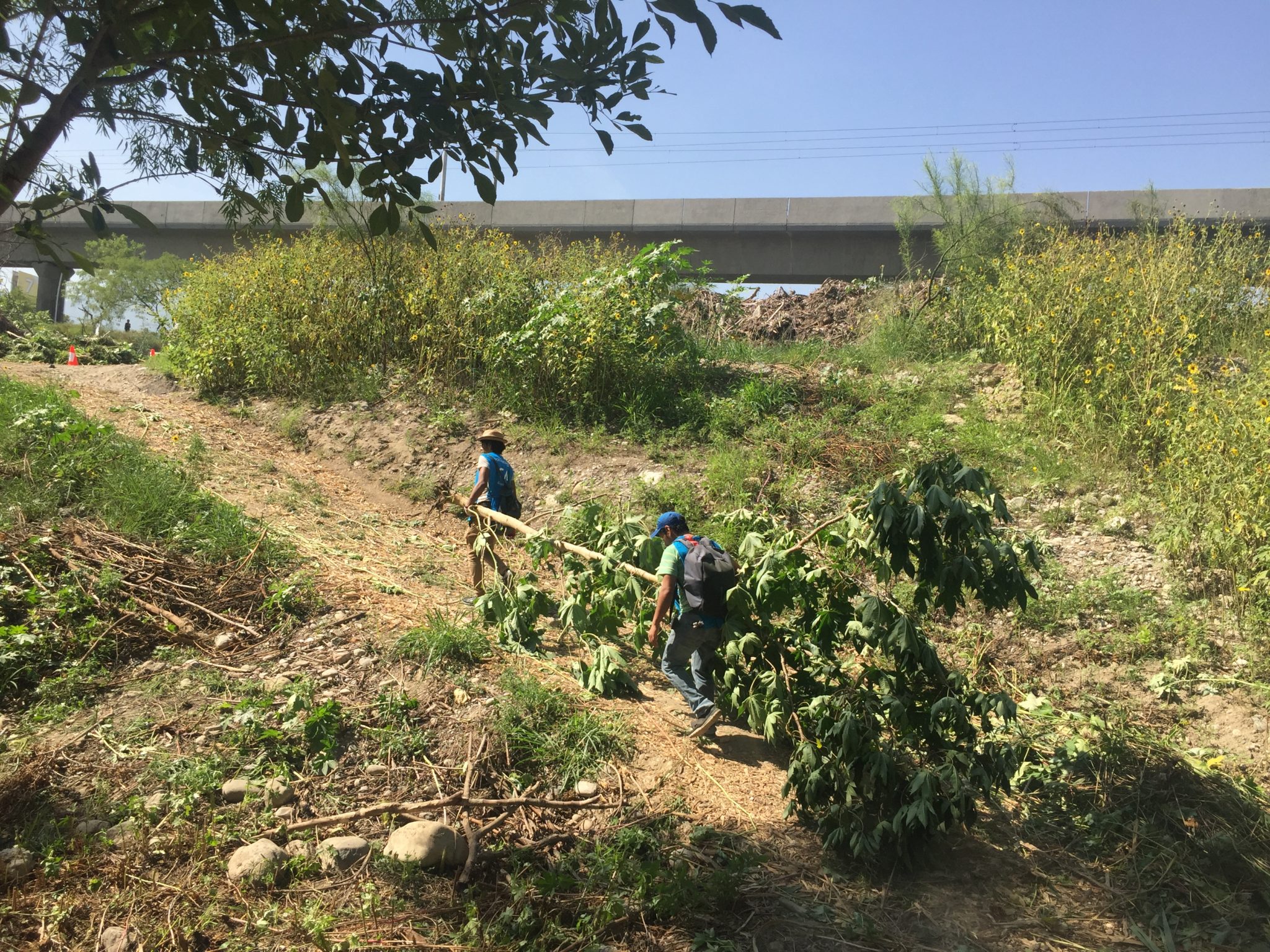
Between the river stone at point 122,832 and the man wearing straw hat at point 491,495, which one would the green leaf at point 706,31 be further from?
the man wearing straw hat at point 491,495

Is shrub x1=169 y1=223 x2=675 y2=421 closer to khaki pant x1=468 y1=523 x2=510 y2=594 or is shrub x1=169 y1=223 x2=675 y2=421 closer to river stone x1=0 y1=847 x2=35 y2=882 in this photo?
khaki pant x1=468 y1=523 x2=510 y2=594

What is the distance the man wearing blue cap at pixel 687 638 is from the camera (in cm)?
517

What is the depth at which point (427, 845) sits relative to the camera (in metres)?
3.69

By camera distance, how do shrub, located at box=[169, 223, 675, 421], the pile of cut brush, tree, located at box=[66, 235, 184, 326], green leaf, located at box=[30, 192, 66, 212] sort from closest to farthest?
1. green leaf, located at box=[30, 192, 66, 212]
2. the pile of cut brush
3. shrub, located at box=[169, 223, 675, 421]
4. tree, located at box=[66, 235, 184, 326]

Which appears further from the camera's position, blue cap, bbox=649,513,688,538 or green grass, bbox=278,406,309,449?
green grass, bbox=278,406,309,449

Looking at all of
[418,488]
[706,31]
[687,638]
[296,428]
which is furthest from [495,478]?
[296,428]

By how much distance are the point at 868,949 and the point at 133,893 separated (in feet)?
9.72

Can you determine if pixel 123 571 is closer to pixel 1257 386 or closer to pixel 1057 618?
pixel 1057 618

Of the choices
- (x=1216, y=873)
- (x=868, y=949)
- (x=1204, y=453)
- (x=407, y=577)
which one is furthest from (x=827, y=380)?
(x=868, y=949)

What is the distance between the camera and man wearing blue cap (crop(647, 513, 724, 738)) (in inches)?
204

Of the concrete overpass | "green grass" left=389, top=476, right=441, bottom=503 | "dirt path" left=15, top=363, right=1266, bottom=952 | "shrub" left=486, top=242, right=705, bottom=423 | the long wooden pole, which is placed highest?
the concrete overpass

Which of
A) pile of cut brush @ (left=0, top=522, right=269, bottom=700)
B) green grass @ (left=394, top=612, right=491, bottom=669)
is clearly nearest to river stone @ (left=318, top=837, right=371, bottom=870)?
green grass @ (left=394, top=612, right=491, bottom=669)

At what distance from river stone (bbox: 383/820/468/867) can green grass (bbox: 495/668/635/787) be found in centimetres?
63

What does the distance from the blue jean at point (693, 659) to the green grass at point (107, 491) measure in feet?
9.64
